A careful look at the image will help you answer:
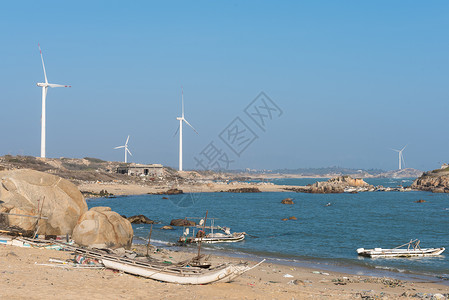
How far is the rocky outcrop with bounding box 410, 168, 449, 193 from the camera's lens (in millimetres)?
145875

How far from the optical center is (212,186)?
467 ft

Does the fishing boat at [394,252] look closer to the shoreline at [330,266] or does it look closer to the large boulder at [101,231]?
the shoreline at [330,266]

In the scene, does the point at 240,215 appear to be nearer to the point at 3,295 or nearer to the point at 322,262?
the point at 322,262

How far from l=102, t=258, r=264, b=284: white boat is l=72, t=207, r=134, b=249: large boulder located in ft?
16.9

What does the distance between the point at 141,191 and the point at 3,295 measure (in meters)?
97.7

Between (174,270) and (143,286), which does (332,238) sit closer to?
(174,270)

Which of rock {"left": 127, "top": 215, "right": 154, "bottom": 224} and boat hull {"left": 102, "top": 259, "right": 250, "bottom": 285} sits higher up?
boat hull {"left": 102, "top": 259, "right": 250, "bottom": 285}

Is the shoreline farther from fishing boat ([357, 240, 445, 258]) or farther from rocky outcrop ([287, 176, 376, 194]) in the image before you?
rocky outcrop ([287, 176, 376, 194])

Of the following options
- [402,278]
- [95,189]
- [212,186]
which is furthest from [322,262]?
[212,186]

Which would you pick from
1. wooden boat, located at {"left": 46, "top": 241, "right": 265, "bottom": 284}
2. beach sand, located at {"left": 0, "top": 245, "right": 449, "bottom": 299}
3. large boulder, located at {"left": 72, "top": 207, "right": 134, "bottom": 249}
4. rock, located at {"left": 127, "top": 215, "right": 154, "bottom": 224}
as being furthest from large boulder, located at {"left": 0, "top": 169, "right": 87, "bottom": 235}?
rock, located at {"left": 127, "top": 215, "right": 154, "bottom": 224}

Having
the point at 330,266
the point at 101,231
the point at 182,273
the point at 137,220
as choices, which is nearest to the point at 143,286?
the point at 182,273

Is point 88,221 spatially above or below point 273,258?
above

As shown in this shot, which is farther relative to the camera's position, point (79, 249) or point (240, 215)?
point (240, 215)

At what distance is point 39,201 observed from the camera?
2789 centimetres
